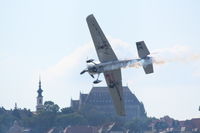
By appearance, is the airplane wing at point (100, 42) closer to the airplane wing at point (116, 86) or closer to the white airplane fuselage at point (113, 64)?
the white airplane fuselage at point (113, 64)

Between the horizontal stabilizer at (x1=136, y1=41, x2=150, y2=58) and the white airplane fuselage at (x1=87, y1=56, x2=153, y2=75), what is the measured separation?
50cm

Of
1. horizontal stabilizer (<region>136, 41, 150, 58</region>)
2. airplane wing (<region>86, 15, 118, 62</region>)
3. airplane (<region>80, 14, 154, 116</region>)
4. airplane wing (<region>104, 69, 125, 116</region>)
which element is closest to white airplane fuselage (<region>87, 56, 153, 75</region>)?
airplane (<region>80, 14, 154, 116</region>)

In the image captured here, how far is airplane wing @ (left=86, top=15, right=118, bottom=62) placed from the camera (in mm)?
83188

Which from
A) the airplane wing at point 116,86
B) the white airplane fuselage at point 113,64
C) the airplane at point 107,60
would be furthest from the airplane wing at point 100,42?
the airplane wing at point 116,86

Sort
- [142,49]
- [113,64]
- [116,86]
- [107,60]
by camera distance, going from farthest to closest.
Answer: [116,86], [107,60], [113,64], [142,49]

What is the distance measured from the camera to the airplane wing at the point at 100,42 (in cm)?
8319

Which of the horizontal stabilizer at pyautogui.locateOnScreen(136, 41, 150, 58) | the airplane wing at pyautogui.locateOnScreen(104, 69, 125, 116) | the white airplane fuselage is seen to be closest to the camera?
the white airplane fuselage

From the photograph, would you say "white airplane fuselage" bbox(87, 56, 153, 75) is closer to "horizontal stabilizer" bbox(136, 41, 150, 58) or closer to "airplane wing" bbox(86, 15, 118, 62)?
"horizontal stabilizer" bbox(136, 41, 150, 58)

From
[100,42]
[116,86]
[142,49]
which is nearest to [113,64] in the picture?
[100,42]

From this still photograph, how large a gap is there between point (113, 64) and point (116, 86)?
25.0 feet

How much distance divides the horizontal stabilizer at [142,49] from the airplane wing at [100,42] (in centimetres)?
379

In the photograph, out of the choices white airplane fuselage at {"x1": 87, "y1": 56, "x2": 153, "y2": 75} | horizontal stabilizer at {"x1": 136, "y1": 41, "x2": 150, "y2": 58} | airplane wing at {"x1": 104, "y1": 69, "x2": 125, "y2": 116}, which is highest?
horizontal stabilizer at {"x1": 136, "y1": 41, "x2": 150, "y2": 58}

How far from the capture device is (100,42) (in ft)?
277

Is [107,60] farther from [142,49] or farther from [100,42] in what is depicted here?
[142,49]
